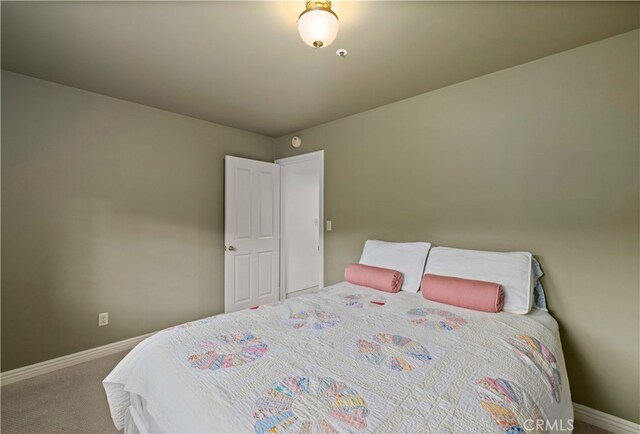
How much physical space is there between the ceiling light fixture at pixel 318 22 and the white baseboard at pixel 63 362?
313 centimetres

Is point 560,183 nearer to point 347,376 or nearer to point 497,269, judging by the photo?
point 497,269

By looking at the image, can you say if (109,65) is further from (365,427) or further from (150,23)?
(365,427)

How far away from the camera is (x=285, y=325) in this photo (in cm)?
160

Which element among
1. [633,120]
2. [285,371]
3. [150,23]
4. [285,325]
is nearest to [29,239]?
[150,23]

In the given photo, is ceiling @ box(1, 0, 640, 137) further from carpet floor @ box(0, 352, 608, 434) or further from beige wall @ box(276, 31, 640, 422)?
carpet floor @ box(0, 352, 608, 434)

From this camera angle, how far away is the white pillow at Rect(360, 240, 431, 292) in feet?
7.80

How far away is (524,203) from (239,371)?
7.26ft

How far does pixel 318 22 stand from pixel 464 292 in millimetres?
1846

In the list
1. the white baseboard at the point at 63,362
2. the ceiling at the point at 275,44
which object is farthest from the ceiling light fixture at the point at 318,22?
the white baseboard at the point at 63,362

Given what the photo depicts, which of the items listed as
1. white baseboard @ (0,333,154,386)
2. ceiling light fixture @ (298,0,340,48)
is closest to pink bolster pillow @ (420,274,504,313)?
ceiling light fixture @ (298,0,340,48)

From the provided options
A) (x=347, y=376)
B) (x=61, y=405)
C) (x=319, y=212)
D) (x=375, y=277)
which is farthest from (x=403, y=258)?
(x=61, y=405)

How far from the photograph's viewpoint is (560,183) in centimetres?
198

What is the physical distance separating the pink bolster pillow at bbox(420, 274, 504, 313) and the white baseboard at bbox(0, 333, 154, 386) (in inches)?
112

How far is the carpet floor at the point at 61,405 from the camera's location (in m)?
1.76
